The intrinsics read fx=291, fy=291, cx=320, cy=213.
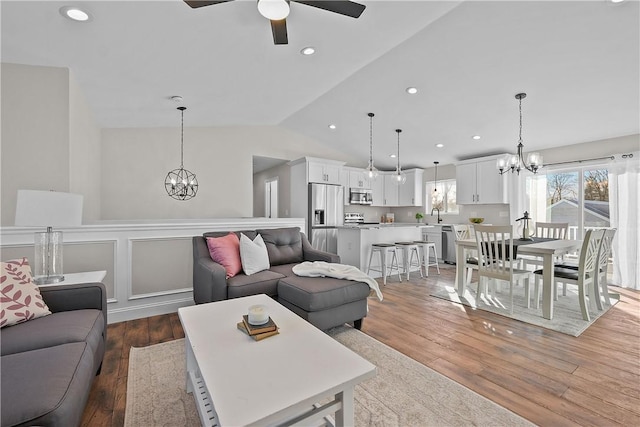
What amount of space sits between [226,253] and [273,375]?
6.63 ft

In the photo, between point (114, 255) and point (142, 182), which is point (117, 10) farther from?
point (142, 182)

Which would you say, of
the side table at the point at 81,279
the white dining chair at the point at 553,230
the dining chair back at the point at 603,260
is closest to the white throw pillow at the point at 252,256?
the side table at the point at 81,279

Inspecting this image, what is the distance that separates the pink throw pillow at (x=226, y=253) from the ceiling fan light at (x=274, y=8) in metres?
2.15

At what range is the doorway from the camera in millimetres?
7660

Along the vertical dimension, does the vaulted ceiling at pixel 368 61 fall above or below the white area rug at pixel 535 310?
above

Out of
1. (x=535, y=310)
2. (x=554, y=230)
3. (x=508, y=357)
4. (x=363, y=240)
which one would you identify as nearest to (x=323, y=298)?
(x=508, y=357)

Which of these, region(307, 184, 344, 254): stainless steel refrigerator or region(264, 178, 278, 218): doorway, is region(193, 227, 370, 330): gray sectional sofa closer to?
region(307, 184, 344, 254): stainless steel refrigerator

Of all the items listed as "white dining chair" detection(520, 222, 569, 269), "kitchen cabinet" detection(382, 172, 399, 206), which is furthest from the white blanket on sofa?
"kitchen cabinet" detection(382, 172, 399, 206)

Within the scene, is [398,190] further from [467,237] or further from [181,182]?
[181,182]

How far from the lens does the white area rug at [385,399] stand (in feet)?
5.32

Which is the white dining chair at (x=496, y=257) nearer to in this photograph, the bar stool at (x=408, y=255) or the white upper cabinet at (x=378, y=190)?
the bar stool at (x=408, y=255)

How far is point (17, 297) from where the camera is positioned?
177 cm

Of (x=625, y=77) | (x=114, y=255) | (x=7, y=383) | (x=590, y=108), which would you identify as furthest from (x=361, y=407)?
(x=590, y=108)

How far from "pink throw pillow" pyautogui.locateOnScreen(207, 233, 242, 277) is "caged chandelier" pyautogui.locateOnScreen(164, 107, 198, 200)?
2344mm
